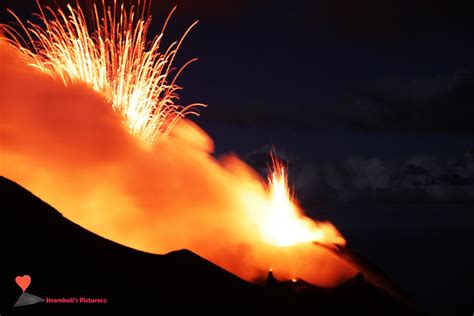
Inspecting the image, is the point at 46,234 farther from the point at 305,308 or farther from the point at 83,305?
the point at 305,308

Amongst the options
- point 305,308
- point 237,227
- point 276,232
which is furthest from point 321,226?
point 305,308

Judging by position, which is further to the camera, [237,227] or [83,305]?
[237,227]

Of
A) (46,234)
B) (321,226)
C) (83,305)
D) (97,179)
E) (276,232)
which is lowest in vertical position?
(83,305)

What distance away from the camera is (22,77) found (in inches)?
2372

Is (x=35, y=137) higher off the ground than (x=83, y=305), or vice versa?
(x=35, y=137)

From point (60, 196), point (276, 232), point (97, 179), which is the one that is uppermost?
point (276, 232)

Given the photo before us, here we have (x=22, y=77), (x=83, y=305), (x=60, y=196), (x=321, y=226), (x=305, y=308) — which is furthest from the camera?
(x=321, y=226)

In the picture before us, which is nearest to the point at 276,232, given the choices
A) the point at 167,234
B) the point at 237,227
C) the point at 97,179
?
the point at 237,227

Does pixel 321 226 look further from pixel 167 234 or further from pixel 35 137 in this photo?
pixel 35 137

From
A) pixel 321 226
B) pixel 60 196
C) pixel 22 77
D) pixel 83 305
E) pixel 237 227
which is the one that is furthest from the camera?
pixel 321 226

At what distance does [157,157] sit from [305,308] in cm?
2684

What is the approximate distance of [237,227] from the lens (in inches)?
2539

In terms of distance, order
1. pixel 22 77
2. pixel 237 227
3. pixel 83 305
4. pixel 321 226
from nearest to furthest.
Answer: pixel 83 305
pixel 22 77
pixel 237 227
pixel 321 226

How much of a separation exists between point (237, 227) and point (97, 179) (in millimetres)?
18352
